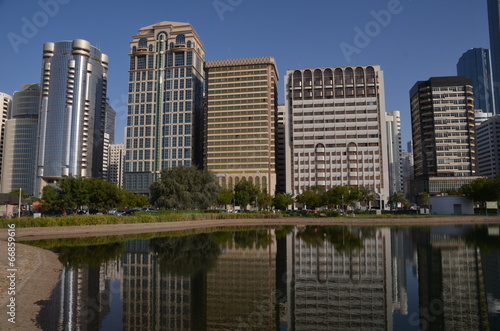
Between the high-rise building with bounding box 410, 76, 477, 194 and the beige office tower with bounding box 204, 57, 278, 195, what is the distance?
218 ft

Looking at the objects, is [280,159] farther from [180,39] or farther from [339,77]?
[180,39]

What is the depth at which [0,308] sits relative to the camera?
14180 mm

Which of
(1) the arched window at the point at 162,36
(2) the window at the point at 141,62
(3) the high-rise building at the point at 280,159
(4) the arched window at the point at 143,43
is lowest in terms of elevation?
(3) the high-rise building at the point at 280,159

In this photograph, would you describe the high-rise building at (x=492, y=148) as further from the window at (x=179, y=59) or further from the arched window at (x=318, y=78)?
the window at (x=179, y=59)

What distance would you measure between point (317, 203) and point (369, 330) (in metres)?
92.9

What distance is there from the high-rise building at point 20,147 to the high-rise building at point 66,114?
16.1m

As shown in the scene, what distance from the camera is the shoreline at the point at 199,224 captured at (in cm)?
4384

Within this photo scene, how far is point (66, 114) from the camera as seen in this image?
17275 cm

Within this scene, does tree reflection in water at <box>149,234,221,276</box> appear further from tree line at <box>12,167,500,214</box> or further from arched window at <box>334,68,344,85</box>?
arched window at <box>334,68,344,85</box>

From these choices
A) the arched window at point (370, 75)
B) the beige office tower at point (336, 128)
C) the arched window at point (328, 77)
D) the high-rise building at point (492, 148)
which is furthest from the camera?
the high-rise building at point (492, 148)

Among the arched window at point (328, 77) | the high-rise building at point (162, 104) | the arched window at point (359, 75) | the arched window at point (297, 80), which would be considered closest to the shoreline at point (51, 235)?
the arched window at point (359, 75)

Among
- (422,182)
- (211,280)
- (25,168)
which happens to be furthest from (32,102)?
(211,280)

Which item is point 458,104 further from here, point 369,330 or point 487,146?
point 369,330

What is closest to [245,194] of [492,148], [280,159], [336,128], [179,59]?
[336,128]
